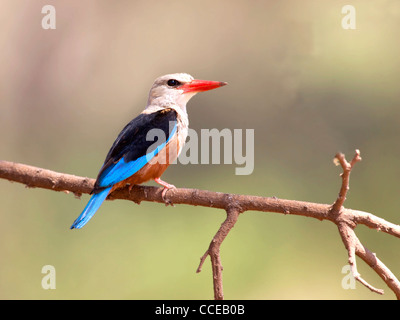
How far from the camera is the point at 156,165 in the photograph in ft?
7.93

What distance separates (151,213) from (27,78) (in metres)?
1.80

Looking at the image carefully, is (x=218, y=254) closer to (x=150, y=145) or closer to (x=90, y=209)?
(x=90, y=209)

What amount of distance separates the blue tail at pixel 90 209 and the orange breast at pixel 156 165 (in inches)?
3.2

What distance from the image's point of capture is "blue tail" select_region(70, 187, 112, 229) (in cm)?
214

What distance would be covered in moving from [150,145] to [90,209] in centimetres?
43

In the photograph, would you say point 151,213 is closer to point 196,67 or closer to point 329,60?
point 196,67

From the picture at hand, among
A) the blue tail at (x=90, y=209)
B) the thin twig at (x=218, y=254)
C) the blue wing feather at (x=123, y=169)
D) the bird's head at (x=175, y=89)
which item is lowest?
the thin twig at (x=218, y=254)

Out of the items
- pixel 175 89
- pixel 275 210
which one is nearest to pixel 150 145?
pixel 175 89

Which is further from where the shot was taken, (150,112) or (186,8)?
(186,8)

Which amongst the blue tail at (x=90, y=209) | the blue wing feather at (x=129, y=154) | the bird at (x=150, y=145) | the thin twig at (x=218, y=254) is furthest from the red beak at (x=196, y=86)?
the thin twig at (x=218, y=254)

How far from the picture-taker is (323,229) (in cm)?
498

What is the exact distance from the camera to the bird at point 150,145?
7.43ft

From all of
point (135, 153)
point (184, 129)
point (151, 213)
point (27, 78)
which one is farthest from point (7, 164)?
point (27, 78)

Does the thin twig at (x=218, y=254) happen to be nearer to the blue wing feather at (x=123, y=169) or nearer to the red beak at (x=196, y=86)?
the blue wing feather at (x=123, y=169)
